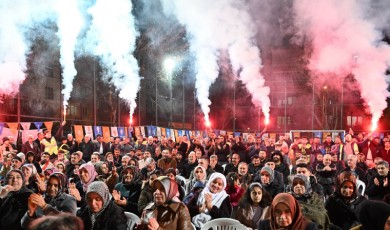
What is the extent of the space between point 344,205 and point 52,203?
3447 millimetres

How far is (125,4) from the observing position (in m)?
22.2

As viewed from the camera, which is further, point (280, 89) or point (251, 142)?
point (280, 89)

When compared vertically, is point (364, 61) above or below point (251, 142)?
above

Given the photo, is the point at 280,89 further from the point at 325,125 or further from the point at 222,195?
the point at 222,195

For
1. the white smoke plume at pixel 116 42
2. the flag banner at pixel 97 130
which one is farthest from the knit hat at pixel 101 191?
the white smoke plume at pixel 116 42

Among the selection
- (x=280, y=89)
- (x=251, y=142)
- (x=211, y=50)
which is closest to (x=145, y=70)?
(x=211, y=50)

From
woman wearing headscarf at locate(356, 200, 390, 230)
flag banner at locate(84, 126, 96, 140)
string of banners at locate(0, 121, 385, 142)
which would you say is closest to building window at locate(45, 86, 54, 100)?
string of banners at locate(0, 121, 385, 142)

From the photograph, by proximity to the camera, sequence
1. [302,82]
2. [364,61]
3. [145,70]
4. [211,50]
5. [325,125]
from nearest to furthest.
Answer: [364,61]
[211,50]
[145,70]
[325,125]
[302,82]

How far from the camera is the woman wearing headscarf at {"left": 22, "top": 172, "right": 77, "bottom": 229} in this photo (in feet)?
14.2

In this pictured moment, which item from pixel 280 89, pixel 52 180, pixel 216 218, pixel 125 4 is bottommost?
pixel 216 218

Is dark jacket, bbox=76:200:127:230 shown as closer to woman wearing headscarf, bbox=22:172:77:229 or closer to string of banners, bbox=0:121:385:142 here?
woman wearing headscarf, bbox=22:172:77:229

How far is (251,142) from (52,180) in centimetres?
961

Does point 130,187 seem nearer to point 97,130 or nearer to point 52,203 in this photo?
point 52,203

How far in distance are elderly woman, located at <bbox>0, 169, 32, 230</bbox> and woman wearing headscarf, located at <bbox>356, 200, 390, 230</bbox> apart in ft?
11.7
